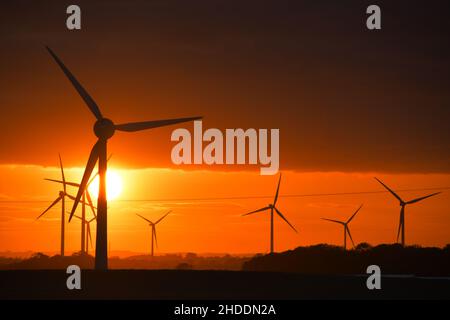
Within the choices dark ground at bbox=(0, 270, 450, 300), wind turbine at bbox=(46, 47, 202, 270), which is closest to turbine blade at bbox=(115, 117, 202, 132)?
wind turbine at bbox=(46, 47, 202, 270)

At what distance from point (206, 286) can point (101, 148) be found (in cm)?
2734

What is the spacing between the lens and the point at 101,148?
122 m

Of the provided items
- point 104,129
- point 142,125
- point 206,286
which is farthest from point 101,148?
point 206,286

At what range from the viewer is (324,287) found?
13562 cm

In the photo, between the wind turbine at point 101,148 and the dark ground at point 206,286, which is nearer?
the wind turbine at point 101,148

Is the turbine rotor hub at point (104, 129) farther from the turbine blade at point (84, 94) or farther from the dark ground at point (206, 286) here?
the dark ground at point (206, 286)

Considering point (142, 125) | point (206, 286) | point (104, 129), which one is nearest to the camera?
point (104, 129)

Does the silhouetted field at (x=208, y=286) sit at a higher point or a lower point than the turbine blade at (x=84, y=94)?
lower

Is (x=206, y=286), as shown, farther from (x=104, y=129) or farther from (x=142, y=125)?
(x=104, y=129)

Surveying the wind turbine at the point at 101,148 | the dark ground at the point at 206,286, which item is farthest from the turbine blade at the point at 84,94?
the dark ground at the point at 206,286

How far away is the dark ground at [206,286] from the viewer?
127m
